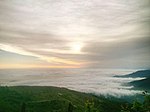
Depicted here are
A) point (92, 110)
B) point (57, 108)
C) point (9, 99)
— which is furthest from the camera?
point (9, 99)

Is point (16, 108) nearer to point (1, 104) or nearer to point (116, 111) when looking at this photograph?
point (1, 104)

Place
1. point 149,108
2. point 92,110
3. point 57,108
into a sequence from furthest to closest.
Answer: point 57,108 → point 92,110 → point 149,108

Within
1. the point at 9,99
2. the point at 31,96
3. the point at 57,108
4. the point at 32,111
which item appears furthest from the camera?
the point at 31,96

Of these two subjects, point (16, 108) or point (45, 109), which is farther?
point (16, 108)

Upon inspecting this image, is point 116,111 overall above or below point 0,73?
below

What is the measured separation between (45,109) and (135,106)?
19.7 metres

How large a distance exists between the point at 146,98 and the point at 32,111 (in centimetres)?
1873

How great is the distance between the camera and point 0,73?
88.2 metres

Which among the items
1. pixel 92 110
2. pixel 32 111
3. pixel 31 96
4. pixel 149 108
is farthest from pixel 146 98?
pixel 31 96

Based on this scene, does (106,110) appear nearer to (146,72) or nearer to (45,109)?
(45,109)

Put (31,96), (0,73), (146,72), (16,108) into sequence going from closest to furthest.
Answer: (16,108), (31,96), (0,73), (146,72)

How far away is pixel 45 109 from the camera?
28.7 m

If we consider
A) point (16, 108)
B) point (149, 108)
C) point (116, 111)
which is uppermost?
point (149, 108)

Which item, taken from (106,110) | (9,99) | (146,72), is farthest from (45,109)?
(146,72)
